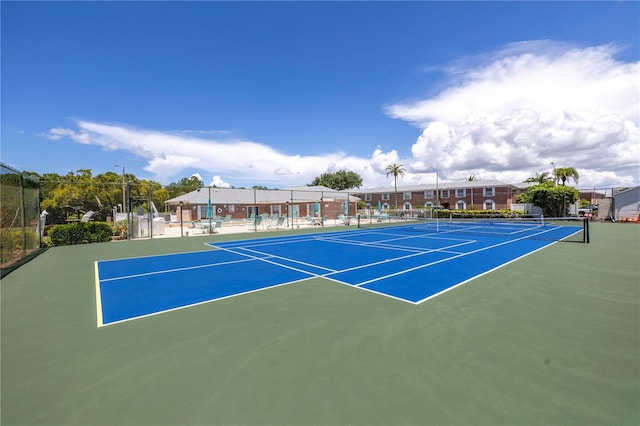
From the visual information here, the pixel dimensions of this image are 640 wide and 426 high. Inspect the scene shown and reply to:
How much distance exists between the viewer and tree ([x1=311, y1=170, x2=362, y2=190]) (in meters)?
77.4

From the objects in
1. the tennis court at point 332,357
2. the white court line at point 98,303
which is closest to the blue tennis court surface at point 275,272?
the white court line at point 98,303

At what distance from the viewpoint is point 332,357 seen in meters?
3.72

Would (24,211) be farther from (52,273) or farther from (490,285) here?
(490,285)

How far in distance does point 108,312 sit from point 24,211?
32.9 ft

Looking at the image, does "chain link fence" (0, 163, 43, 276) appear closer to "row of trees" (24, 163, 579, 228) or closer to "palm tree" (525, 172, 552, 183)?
"row of trees" (24, 163, 579, 228)

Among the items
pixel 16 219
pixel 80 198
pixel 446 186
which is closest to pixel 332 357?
pixel 16 219

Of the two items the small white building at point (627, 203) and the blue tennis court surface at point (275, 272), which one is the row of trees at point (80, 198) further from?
the small white building at point (627, 203)

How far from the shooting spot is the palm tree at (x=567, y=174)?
48812mm

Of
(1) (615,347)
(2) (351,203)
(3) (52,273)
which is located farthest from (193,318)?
(2) (351,203)

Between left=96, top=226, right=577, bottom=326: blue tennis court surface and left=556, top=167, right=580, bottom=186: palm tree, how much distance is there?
1867 inches

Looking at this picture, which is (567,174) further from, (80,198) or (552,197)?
(80,198)

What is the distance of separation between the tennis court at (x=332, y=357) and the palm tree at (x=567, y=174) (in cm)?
5366

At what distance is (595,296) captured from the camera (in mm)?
6086

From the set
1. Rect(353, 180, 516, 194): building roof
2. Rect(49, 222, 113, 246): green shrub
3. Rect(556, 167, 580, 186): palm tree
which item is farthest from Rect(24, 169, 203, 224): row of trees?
Rect(556, 167, 580, 186): palm tree
